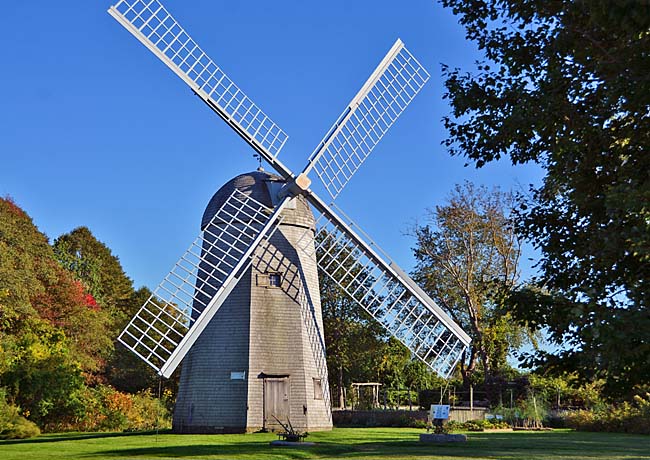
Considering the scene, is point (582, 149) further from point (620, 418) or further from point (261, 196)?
point (620, 418)

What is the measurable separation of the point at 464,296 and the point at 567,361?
2905 centimetres

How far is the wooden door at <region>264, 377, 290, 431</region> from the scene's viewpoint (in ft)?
68.3

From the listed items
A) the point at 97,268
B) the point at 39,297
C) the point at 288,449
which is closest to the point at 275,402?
the point at 288,449

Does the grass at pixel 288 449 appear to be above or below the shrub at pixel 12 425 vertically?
below

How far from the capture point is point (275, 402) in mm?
20891

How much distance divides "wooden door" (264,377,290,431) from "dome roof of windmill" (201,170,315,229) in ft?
14.7

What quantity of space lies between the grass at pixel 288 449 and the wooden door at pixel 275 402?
0.83 meters

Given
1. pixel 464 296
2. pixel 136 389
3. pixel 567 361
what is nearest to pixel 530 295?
pixel 567 361

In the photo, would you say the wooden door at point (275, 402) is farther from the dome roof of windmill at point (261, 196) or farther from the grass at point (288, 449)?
the dome roof of windmill at point (261, 196)

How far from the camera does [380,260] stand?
70.6 feet

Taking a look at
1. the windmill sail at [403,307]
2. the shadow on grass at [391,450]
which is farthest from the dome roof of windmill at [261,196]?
the shadow on grass at [391,450]

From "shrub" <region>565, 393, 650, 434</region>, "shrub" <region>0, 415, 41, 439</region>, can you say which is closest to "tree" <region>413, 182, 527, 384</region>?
"shrub" <region>565, 393, 650, 434</region>

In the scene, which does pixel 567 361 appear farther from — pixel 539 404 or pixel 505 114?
pixel 539 404

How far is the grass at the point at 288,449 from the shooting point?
14.7 meters
